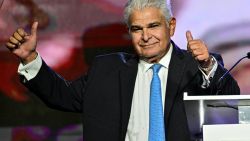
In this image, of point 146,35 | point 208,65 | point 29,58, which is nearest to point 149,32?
point 146,35

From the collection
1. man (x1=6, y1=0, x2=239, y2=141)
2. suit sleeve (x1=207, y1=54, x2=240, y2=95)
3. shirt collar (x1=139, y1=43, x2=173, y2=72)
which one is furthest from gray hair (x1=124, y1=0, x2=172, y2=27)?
suit sleeve (x1=207, y1=54, x2=240, y2=95)

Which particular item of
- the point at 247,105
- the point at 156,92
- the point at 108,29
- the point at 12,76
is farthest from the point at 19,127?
the point at 247,105

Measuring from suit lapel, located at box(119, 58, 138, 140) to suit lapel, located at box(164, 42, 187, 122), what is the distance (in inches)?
5.2

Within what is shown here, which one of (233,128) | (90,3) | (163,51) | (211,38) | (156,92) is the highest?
(90,3)

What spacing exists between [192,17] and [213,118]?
873 millimetres

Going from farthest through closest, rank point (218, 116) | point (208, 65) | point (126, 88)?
1. point (126, 88)
2. point (218, 116)
3. point (208, 65)

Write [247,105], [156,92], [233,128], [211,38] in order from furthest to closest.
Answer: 1. [211,38]
2. [156,92]
3. [247,105]
4. [233,128]

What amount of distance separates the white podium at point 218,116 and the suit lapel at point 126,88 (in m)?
0.21

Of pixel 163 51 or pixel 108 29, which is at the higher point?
pixel 108 29

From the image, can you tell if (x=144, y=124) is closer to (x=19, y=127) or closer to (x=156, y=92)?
(x=156, y=92)

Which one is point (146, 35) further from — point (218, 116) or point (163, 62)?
point (218, 116)

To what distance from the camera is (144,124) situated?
146 cm

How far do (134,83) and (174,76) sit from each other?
141 millimetres

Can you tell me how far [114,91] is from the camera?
5.09 feet
